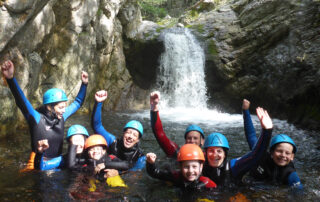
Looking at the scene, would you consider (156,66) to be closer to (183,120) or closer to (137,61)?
(137,61)

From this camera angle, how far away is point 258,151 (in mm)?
3012

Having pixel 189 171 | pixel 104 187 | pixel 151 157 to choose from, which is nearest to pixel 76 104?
pixel 104 187

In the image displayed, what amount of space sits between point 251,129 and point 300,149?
8.54 feet

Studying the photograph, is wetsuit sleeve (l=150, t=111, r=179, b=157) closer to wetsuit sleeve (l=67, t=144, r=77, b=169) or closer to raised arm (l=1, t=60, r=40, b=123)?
wetsuit sleeve (l=67, t=144, r=77, b=169)

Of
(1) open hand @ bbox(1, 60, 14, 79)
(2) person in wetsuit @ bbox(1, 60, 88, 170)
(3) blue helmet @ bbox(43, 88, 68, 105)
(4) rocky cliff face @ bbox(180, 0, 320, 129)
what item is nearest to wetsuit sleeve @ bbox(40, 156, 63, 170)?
(2) person in wetsuit @ bbox(1, 60, 88, 170)

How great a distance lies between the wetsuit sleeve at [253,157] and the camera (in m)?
2.91

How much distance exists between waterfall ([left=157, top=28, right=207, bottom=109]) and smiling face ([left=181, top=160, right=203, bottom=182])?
10786 millimetres

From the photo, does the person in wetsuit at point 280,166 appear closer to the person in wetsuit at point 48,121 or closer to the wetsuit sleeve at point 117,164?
the wetsuit sleeve at point 117,164

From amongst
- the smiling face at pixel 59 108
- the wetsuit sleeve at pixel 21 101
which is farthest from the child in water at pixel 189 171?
the wetsuit sleeve at pixel 21 101

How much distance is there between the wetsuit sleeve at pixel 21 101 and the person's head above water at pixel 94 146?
0.86m

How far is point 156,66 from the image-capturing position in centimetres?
1466

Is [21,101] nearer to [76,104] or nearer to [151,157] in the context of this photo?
[76,104]

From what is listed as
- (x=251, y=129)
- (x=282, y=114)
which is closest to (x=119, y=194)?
(x=251, y=129)

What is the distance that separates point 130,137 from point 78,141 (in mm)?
801
